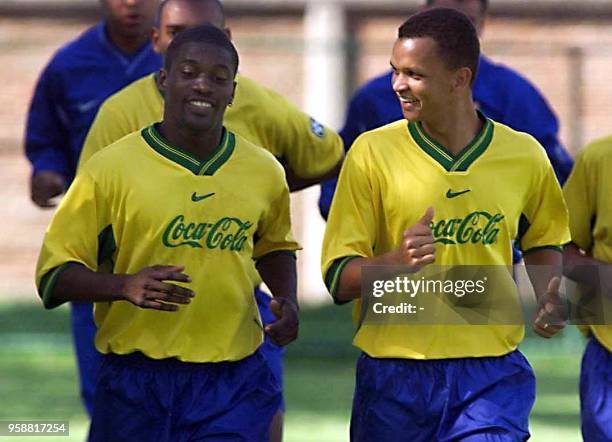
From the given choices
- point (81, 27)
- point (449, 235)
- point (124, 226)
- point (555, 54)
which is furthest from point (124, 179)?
point (81, 27)

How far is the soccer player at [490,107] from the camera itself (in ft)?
24.7

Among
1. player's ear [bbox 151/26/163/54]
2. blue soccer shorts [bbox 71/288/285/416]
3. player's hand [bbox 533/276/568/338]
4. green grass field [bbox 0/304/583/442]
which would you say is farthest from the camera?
green grass field [bbox 0/304/583/442]

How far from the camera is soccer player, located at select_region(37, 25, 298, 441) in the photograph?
582cm

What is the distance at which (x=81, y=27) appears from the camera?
18.1 metres

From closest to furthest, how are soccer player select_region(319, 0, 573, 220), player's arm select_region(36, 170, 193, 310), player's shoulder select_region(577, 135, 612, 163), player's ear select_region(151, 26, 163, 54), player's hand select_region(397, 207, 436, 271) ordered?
player's hand select_region(397, 207, 436, 271) < player's arm select_region(36, 170, 193, 310) < player's shoulder select_region(577, 135, 612, 163) < player's ear select_region(151, 26, 163, 54) < soccer player select_region(319, 0, 573, 220)

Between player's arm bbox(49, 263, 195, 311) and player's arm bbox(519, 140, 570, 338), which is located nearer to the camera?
player's arm bbox(49, 263, 195, 311)

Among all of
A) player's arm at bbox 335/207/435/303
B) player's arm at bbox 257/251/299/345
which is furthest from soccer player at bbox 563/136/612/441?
player's arm at bbox 335/207/435/303

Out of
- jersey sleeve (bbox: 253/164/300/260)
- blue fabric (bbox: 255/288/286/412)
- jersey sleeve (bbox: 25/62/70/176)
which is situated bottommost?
blue fabric (bbox: 255/288/286/412)

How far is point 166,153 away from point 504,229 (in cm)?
117

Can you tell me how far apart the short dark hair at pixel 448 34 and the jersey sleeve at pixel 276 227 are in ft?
2.29

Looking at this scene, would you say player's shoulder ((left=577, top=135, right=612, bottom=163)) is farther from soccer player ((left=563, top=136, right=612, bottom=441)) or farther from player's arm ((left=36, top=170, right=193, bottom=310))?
player's arm ((left=36, top=170, right=193, bottom=310))

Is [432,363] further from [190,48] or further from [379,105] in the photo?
[379,105]

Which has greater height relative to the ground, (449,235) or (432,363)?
(449,235)

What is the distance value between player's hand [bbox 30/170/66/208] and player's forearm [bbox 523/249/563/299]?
260cm
